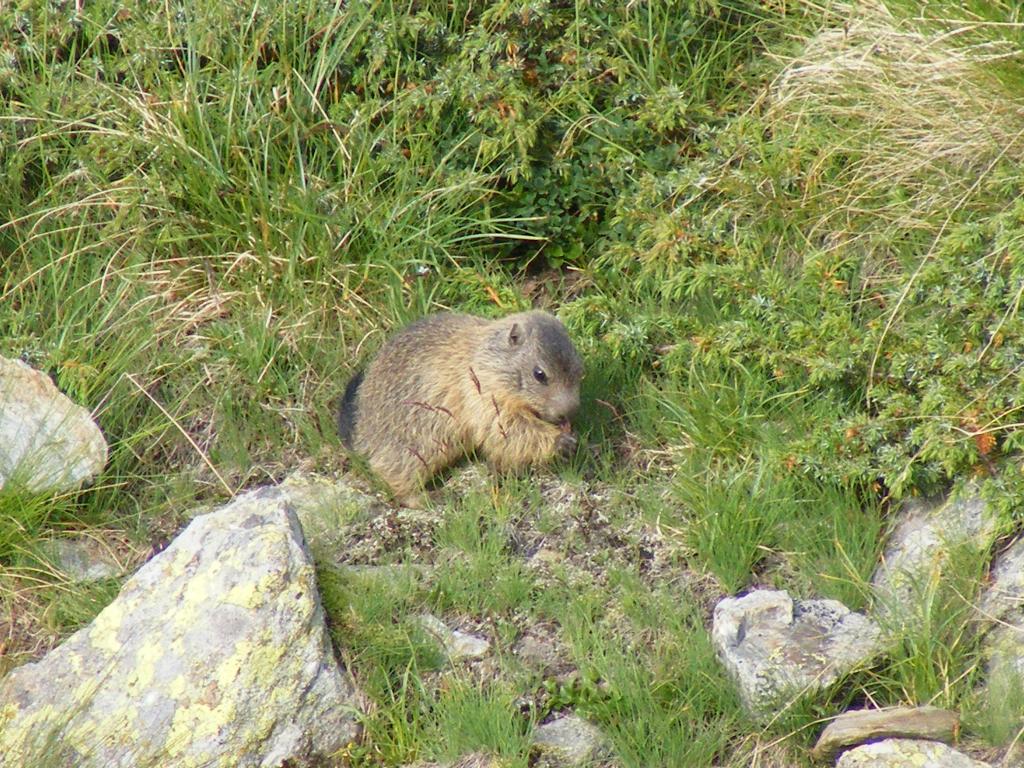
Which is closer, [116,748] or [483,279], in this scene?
[116,748]

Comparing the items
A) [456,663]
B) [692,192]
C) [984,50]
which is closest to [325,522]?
[456,663]

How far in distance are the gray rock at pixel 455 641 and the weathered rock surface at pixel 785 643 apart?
0.88 meters

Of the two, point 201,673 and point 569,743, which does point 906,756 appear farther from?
point 201,673

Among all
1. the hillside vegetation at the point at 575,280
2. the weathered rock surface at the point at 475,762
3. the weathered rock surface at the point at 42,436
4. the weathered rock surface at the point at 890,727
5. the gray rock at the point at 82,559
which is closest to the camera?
the weathered rock surface at the point at 890,727

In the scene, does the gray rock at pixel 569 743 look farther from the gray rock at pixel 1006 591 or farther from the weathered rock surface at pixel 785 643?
the gray rock at pixel 1006 591

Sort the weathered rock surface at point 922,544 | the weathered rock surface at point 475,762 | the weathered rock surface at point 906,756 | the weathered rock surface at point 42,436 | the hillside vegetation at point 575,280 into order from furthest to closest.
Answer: the weathered rock surface at point 42,436, the hillside vegetation at point 575,280, the weathered rock surface at point 922,544, the weathered rock surface at point 475,762, the weathered rock surface at point 906,756

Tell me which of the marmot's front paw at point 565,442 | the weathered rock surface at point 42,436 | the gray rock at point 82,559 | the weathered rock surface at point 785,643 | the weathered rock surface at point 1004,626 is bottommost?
the gray rock at point 82,559

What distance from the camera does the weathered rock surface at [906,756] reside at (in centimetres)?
427

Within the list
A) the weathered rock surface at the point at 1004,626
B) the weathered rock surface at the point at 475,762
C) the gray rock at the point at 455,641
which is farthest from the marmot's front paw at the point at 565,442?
the weathered rock surface at the point at 1004,626

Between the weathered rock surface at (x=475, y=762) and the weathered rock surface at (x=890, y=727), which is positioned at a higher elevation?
the weathered rock surface at (x=890, y=727)

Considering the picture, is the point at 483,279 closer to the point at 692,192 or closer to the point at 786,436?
the point at 692,192

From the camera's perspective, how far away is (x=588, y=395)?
640cm

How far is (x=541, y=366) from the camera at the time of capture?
5.89m

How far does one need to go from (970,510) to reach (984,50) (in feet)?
7.15
